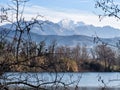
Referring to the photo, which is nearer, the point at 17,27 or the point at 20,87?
the point at 17,27

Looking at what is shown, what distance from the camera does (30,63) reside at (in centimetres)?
372

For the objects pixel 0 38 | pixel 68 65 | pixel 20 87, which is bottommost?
pixel 20 87

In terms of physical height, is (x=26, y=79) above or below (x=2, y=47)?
below

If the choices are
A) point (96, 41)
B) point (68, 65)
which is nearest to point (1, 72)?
point (68, 65)

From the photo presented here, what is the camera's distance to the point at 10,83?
365 cm

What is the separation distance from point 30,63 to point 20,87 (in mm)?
296

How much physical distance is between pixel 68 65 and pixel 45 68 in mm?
232

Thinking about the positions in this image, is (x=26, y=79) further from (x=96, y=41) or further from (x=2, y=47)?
(x=96, y=41)

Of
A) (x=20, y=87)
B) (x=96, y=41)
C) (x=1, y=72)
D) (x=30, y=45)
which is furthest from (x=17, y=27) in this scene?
(x=96, y=41)

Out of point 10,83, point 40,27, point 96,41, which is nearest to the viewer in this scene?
point 40,27

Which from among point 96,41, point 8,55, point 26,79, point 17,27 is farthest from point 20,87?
point 96,41

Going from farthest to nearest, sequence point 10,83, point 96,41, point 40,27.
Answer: point 96,41 → point 10,83 → point 40,27

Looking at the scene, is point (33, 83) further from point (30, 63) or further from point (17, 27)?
point (17, 27)

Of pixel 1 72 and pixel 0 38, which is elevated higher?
pixel 0 38
